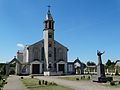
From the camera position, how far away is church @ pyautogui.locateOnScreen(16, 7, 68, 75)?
2395 inches

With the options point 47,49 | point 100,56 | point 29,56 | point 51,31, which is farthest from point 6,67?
point 100,56

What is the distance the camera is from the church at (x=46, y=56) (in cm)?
6084

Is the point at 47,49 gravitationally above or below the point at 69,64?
above

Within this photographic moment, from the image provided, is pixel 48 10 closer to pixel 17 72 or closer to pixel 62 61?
pixel 62 61

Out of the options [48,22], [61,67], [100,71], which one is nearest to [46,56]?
[61,67]

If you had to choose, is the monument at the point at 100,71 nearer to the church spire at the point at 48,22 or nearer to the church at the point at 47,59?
the church at the point at 47,59

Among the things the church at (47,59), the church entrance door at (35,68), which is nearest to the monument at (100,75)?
the church at (47,59)

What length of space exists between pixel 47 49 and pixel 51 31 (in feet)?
17.4

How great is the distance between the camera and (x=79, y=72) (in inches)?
2606

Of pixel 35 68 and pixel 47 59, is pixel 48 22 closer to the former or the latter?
pixel 47 59

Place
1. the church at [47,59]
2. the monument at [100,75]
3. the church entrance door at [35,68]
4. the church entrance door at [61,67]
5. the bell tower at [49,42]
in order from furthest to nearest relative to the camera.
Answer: the church entrance door at [61,67]
the bell tower at [49,42]
the church entrance door at [35,68]
the church at [47,59]
the monument at [100,75]

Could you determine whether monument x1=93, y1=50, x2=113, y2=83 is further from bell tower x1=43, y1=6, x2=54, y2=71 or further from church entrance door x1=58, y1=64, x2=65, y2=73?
church entrance door x1=58, y1=64, x2=65, y2=73

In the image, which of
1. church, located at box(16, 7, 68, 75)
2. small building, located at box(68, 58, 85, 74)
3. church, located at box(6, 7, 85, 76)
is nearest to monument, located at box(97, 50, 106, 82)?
church, located at box(6, 7, 85, 76)

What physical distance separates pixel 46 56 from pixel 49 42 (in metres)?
4.02
